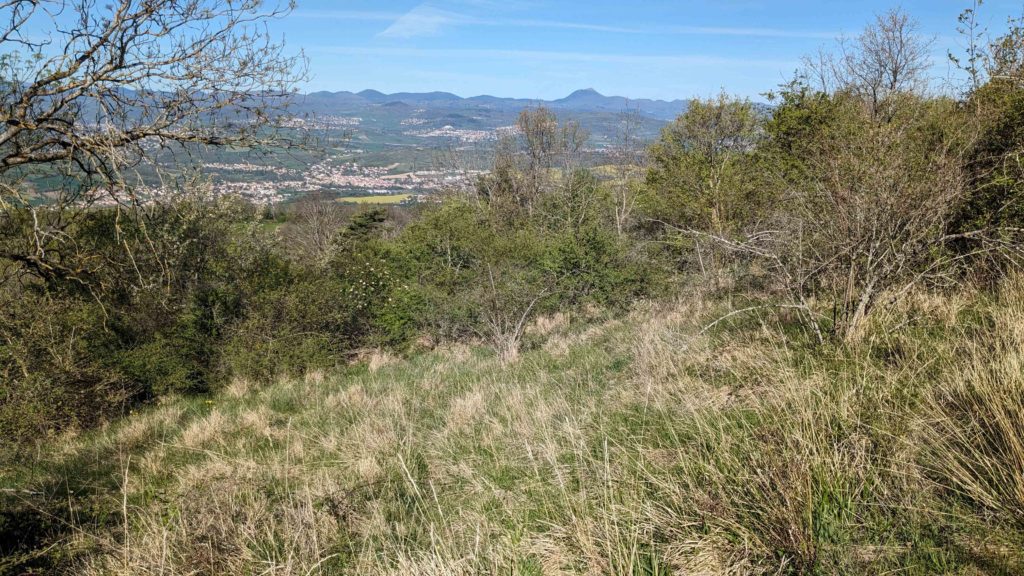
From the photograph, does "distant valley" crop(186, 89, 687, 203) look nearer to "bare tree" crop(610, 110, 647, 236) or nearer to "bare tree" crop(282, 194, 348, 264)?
"bare tree" crop(610, 110, 647, 236)

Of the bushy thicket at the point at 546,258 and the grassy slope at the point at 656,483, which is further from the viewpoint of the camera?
the bushy thicket at the point at 546,258

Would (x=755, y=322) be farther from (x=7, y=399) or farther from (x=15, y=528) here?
(x=7, y=399)

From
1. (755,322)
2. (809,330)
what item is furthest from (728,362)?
(755,322)

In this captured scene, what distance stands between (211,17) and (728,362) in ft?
16.2

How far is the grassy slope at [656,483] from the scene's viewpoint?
1.85 meters

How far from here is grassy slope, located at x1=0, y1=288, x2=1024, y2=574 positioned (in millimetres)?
1846

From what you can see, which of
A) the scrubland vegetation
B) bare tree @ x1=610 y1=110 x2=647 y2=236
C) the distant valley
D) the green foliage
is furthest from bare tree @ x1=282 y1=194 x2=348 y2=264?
the scrubland vegetation

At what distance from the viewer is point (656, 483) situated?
7.49 ft

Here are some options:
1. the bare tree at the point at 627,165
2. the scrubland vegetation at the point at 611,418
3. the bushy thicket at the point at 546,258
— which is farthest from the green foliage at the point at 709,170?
the scrubland vegetation at the point at 611,418

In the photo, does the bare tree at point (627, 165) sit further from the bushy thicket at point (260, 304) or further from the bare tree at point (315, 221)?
the bare tree at point (315, 221)

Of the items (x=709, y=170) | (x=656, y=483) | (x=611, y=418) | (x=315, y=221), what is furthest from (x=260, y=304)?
(x=315, y=221)

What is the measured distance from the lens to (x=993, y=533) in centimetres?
166

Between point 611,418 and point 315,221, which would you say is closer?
point 611,418

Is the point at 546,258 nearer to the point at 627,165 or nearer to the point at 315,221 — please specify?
the point at 627,165
